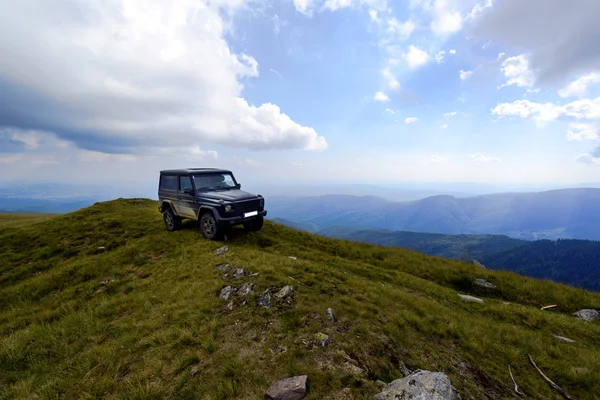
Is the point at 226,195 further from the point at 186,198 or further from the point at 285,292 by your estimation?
the point at 285,292

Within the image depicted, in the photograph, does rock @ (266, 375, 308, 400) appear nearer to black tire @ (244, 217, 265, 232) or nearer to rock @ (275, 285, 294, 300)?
rock @ (275, 285, 294, 300)

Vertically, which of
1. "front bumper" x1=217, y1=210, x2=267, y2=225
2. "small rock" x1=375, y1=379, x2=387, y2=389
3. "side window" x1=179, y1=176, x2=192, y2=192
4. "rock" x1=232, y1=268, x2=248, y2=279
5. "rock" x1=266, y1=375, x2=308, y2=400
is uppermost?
"side window" x1=179, y1=176, x2=192, y2=192

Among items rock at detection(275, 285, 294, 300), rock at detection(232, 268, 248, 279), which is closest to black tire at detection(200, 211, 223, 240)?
rock at detection(232, 268, 248, 279)

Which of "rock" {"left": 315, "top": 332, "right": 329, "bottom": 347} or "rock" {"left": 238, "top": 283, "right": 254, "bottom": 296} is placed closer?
"rock" {"left": 315, "top": 332, "right": 329, "bottom": 347}

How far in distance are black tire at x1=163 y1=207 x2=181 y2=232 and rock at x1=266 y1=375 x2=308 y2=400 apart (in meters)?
12.7

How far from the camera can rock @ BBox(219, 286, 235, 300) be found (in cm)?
689

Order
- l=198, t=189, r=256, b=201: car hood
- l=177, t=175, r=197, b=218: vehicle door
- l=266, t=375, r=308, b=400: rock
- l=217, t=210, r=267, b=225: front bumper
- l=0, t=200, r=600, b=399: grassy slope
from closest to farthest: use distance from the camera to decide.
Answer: l=266, t=375, r=308, b=400: rock
l=0, t=200, r=600, b=399: grassy slope
l=217, t=210, r=267, b=225: front bumper
l=198, t=189, r=256, b=201: car hood
l=177, t=175, r=197, b=218: vehicle door

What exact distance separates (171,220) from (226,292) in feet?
31.1

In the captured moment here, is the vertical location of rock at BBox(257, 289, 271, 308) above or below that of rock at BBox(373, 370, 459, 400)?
above

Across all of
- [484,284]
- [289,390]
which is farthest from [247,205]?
[484,284]

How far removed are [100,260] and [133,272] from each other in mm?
2463

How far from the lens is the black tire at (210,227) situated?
1208 centimetres

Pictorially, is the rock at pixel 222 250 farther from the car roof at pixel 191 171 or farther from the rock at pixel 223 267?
the car roof at pixel 191 171

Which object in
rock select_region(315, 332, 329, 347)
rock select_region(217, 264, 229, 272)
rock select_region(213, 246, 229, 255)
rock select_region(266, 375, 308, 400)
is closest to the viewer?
rock select_region(266, 375, 308, 400)
